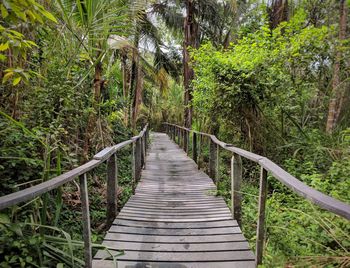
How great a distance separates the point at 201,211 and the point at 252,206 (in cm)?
108

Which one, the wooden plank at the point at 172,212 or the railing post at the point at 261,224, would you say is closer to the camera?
the railing post at the point at 261,224

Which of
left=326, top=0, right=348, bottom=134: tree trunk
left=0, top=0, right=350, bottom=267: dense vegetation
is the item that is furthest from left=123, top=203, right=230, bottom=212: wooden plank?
left=326, top=0, right=348, bottom=134: tree trunk

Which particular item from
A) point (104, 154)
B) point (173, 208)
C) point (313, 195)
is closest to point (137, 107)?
point (173, 208)

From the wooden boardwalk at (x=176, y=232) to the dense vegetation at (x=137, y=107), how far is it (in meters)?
0.25

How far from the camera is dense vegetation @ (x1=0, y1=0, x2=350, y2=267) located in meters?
2.42

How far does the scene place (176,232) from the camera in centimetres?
Result: 336

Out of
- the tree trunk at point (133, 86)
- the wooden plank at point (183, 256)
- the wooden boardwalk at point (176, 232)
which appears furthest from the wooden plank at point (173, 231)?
the tree trunk at point (133, 86)

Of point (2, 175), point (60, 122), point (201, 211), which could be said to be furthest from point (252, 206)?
point (2, 175)

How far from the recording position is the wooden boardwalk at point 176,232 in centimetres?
270

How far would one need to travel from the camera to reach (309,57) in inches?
272

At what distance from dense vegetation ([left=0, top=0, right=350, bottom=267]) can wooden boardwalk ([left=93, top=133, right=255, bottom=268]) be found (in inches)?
10.0

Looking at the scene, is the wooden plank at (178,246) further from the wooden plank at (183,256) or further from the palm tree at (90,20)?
the palm tree at (90,20)

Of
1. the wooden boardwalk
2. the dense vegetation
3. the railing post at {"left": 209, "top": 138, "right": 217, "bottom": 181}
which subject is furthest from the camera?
the railing post at {"left": 209, "top": 138, "right": 217, "bottom": 181}

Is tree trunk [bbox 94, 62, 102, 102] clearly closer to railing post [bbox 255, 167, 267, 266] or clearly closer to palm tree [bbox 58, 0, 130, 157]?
palm tree [bbox 58, 0, 130, 157]
